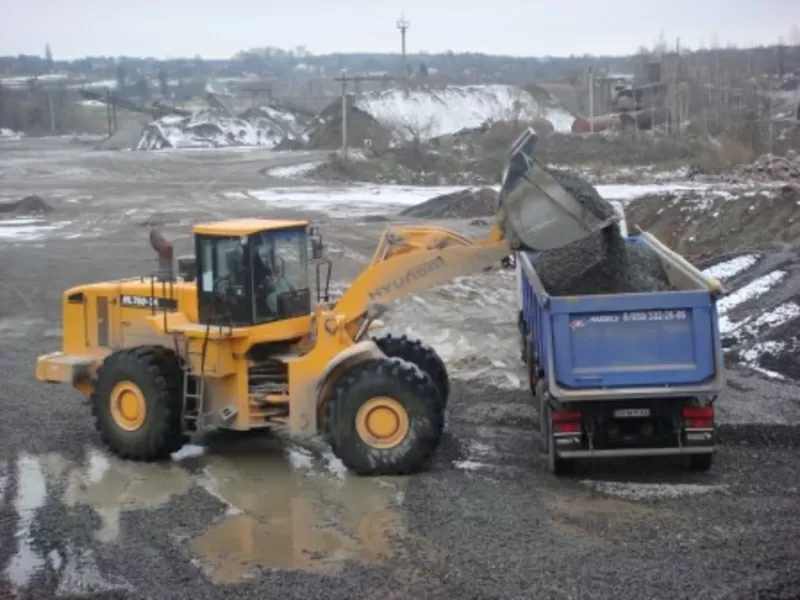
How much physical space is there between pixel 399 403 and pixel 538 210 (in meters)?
2.09

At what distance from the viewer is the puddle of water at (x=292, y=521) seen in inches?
359

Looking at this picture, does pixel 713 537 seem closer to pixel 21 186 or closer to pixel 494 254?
pixel 494 254

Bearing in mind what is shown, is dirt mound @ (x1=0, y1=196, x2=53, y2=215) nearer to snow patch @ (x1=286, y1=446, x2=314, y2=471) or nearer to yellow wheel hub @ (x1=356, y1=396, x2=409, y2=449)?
snow patch @ (x1=286, y1=446, x2=314, y2=471)

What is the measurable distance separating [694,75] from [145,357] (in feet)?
245

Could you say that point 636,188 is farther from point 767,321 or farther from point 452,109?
point 452,109

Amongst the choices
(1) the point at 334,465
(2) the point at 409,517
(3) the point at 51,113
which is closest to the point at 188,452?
(1) the point at 334,465

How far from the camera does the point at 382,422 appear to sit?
11.1m

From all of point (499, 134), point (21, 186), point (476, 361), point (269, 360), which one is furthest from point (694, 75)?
point (269, 360)

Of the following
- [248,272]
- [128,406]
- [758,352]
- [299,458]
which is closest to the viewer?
[248,272]

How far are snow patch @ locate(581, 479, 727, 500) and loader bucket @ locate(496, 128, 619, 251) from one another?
6.90 feet

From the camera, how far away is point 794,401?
1361cm

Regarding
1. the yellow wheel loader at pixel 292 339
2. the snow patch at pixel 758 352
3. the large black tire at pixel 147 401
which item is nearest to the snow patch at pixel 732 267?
the snow patch at pixel 758 352

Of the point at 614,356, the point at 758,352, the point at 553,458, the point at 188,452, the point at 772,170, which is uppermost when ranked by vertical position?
the point at 772,170

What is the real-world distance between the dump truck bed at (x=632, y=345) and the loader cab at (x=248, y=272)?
2.56 metres
